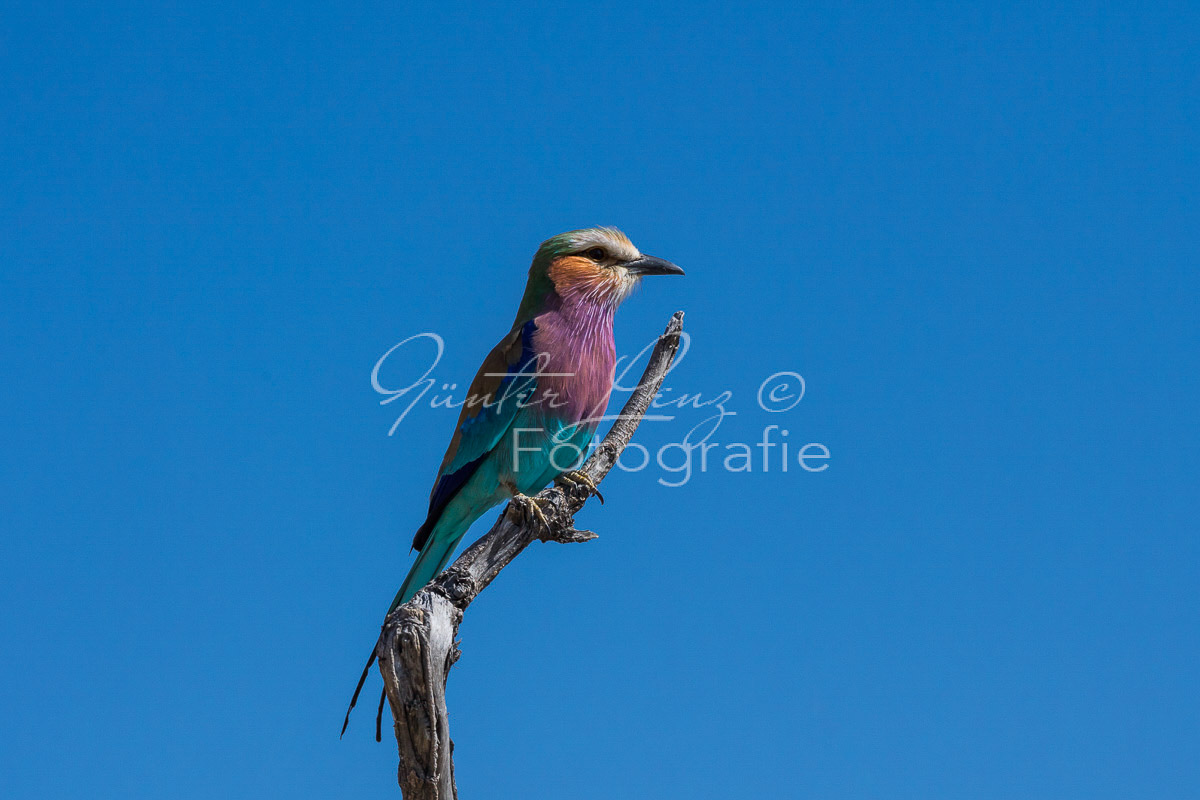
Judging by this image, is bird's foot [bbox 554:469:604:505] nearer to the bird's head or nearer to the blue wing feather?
the blue wing feather

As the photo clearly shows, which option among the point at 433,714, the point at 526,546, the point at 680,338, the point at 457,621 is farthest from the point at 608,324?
the point at 433,714

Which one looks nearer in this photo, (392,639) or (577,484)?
(392,639)

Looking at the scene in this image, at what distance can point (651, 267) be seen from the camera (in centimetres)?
516

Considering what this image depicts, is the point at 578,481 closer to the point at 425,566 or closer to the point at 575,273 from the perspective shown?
the point at 425,566

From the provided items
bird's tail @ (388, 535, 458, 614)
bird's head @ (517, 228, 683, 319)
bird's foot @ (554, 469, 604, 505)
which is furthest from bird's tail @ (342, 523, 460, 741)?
bird's head @ (517, 228, 683, 319)

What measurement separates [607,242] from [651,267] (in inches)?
11.4

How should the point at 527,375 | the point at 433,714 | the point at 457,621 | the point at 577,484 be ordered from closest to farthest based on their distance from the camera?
1. the point at 433,714
2. the point at 457,621
3. the point at 577,484
4. the point at 527,375

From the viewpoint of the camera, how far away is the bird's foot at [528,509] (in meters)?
4.06

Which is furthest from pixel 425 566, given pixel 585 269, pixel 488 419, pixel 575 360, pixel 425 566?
pixel 585 269

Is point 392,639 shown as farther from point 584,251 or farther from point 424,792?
point 584,251

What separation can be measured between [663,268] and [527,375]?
104 cm

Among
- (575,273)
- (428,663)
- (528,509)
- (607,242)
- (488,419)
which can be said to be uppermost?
(607,242)

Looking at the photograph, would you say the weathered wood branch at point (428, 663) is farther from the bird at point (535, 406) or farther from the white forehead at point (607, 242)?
the white forehead at point (607, 242)

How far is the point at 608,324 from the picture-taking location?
4969mm
